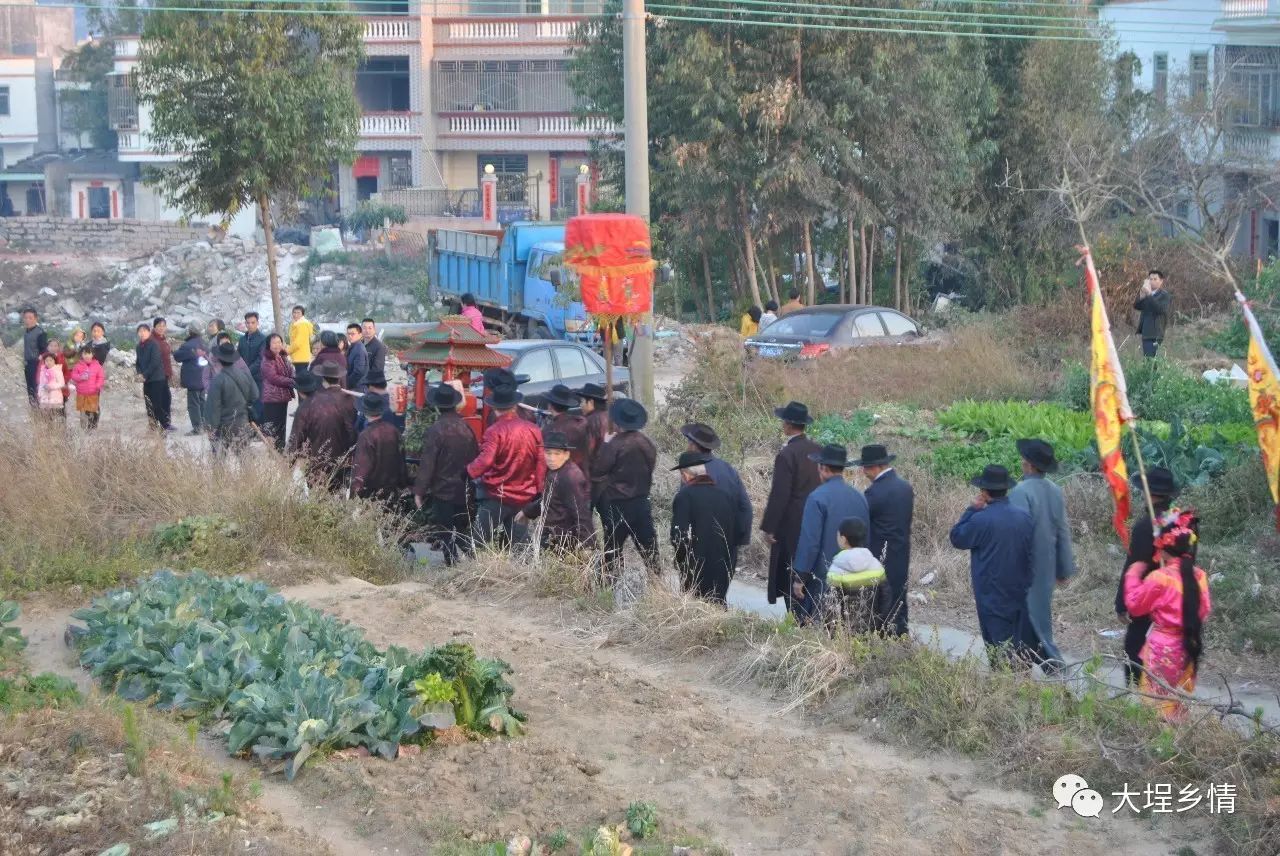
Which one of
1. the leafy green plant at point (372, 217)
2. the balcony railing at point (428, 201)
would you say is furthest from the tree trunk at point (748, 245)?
the balcony railing at point (428, 201)

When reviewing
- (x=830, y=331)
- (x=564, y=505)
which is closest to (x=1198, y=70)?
(x=830, y=331)

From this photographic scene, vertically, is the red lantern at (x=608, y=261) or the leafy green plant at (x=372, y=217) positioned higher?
the leafy green plant at (x=372, y=217)

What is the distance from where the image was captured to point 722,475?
9.88m

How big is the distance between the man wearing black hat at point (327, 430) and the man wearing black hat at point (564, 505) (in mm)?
2287

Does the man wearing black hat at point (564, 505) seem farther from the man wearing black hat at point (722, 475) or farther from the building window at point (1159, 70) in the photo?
the building window at point (1159, 70)

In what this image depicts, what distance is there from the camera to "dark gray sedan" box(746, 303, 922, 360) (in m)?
20.1

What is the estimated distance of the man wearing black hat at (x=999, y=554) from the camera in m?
8.44

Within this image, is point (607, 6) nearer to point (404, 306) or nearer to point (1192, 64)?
point (404, 306)

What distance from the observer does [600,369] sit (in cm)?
1780

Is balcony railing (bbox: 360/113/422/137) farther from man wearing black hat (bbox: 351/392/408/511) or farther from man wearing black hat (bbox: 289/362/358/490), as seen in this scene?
man wearing black hat (bbox: 351/392/408/511)

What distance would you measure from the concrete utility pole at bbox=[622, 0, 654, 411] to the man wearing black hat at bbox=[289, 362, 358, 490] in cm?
394

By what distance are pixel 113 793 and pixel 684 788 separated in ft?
8.14

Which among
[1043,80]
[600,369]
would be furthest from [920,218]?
[600,369]

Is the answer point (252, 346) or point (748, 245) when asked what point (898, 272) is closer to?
→ point (748, 245)
